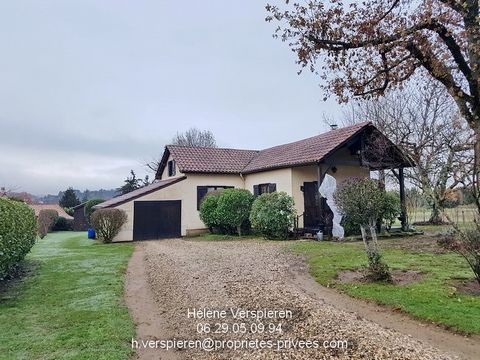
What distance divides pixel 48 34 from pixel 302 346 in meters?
14.2

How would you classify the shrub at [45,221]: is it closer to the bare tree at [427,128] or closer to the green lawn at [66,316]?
the green lawn at [66,316]

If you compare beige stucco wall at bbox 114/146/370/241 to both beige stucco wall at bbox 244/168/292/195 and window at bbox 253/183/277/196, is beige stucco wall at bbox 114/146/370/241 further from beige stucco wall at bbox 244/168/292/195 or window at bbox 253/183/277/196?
window at bbox 253/183/277/196

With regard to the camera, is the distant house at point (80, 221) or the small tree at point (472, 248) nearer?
the small tree at point (472, 248)

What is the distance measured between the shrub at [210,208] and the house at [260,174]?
156 cm

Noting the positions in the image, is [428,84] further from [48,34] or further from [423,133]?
[48,34]

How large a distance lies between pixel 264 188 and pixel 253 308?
15.7 m

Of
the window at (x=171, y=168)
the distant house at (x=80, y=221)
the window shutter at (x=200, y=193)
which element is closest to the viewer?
the window shutter at (x=200, y=193)

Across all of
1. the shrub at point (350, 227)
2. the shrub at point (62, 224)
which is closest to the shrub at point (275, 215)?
the shrub at point (350, 227)

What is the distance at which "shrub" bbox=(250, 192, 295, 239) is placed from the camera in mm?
17438

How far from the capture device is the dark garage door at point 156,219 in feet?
69.8

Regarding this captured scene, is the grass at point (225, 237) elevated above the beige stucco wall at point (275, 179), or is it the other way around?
the beige stucco wall at point (275, 179)

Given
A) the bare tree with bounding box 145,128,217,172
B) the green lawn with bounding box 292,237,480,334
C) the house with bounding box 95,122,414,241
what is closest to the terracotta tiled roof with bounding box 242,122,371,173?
the house with bounding box 95,122,414,241

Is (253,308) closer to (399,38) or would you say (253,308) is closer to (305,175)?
(399,38)

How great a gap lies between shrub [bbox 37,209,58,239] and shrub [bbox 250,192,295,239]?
20.5 m
